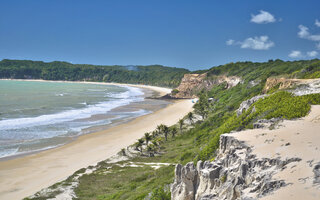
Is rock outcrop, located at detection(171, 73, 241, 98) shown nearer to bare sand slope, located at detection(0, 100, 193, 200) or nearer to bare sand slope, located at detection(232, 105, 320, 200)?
bare sand slope, located at detection(0, 100, 193, 200)

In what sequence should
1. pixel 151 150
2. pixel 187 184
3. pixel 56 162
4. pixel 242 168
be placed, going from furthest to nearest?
pixel 151 150, pixel 56 162, pixel 187 184, pixel 242 168

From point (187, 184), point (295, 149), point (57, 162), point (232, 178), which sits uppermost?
point (295, 149)

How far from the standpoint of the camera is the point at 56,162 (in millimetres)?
31500

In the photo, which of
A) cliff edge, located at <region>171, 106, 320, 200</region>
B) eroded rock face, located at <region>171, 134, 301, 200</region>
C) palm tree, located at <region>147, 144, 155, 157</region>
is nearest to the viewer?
cliff edge, located at <region>171, 106, 320, 200</region>

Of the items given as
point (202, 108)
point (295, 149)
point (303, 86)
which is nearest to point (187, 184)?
point (295, 149)

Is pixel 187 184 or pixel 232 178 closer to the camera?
pixel 232 178

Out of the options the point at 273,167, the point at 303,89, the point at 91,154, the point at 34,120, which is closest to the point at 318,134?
the point at 273,167

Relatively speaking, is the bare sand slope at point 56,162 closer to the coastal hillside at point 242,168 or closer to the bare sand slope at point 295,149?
the coastal hillside at point 242,168

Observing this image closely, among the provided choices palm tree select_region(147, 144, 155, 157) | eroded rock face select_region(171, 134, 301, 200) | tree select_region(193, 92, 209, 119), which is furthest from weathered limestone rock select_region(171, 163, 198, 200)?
tree select_region(193, 92, 209, 119)

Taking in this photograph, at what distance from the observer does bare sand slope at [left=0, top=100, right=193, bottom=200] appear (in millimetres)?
25212

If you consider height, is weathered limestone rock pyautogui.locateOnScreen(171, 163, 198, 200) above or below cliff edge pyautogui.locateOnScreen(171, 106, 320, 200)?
below

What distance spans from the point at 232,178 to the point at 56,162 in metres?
27.6

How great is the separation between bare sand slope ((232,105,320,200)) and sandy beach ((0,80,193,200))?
22128 millimetres

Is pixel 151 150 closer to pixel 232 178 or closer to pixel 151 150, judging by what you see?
pixel 151 150
